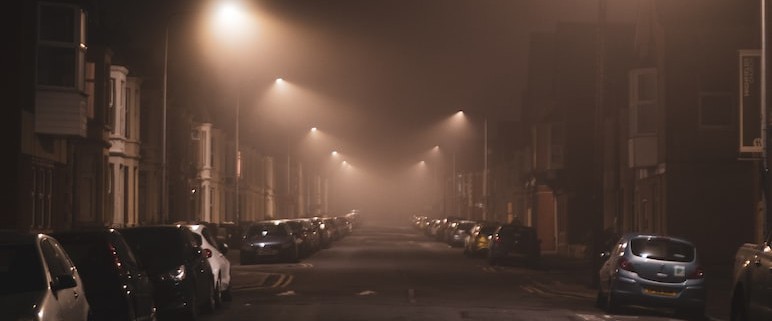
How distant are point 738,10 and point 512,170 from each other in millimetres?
54091

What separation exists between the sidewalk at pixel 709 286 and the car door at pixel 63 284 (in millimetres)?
13959

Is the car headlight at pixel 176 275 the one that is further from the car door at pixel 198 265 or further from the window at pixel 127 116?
the window at pixel 127 116

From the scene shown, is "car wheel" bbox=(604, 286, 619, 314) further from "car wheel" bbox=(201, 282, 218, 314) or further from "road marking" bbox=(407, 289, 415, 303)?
"car wheel" bbox=(201, 282, 218, 314)

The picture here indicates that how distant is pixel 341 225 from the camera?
91.6 meters

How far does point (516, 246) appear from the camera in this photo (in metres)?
46.5

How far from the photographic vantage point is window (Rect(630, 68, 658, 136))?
4481 cm

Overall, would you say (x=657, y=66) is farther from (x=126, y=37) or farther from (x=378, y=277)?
(x=126, y=37)

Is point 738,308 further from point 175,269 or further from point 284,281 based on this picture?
point 284,281

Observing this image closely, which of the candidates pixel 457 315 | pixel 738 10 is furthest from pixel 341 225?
pixel 457 315

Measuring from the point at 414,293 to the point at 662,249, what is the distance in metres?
6.13

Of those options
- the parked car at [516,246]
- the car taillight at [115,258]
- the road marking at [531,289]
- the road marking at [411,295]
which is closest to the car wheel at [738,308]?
the road marking at [411,295]

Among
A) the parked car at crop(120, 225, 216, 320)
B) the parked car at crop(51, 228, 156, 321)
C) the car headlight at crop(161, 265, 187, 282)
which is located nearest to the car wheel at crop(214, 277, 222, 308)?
the parked car at crop(120, 225, 216, 320)

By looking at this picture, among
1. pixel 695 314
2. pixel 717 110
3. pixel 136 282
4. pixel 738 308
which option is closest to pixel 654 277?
pixel 695 314

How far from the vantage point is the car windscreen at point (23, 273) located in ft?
40.6
